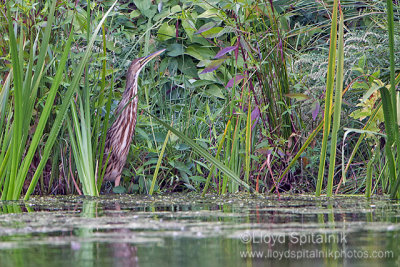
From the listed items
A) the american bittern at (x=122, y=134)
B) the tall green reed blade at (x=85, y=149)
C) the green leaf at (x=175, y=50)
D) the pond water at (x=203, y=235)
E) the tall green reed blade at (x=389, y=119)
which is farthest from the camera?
the green leaf at (x=175, y=50)

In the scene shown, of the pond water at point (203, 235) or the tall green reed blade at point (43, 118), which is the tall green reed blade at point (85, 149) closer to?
the tall green reed blade at point (43, 118)

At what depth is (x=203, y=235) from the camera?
5.97 ft

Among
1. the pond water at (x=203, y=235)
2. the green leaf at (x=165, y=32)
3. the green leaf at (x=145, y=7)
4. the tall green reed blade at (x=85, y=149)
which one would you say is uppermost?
the green leaf at (x=145, y=7)

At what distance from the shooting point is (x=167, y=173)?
412 centimetres

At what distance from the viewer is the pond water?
1.49 m

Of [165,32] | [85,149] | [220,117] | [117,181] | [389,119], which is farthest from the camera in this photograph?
[165,32]

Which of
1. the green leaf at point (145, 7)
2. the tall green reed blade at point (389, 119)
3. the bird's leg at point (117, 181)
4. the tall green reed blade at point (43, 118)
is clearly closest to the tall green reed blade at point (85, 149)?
the tall green reed blade at point (43, 118)

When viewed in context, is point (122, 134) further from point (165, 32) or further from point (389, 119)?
point (389, 119)

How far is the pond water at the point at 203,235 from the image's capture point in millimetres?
1492

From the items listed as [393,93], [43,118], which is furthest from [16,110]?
[393,93]

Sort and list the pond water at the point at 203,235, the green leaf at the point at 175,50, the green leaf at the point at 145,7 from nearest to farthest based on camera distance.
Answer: the pond water at the point at 203,235
the green leaf at the point at 175,50
the green leaf at the point at 145,7

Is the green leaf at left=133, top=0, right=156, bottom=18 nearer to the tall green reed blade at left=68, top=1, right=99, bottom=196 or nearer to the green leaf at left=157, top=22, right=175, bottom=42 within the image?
the green leaf at left=157, top=22, right=175, bottom=42

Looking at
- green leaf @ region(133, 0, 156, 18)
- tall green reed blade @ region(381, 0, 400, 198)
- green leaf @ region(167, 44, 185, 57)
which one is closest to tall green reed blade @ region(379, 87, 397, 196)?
tall green reed blade @ region(381, 0, 400, 198)

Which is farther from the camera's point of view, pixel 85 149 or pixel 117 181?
pixel 117 181
